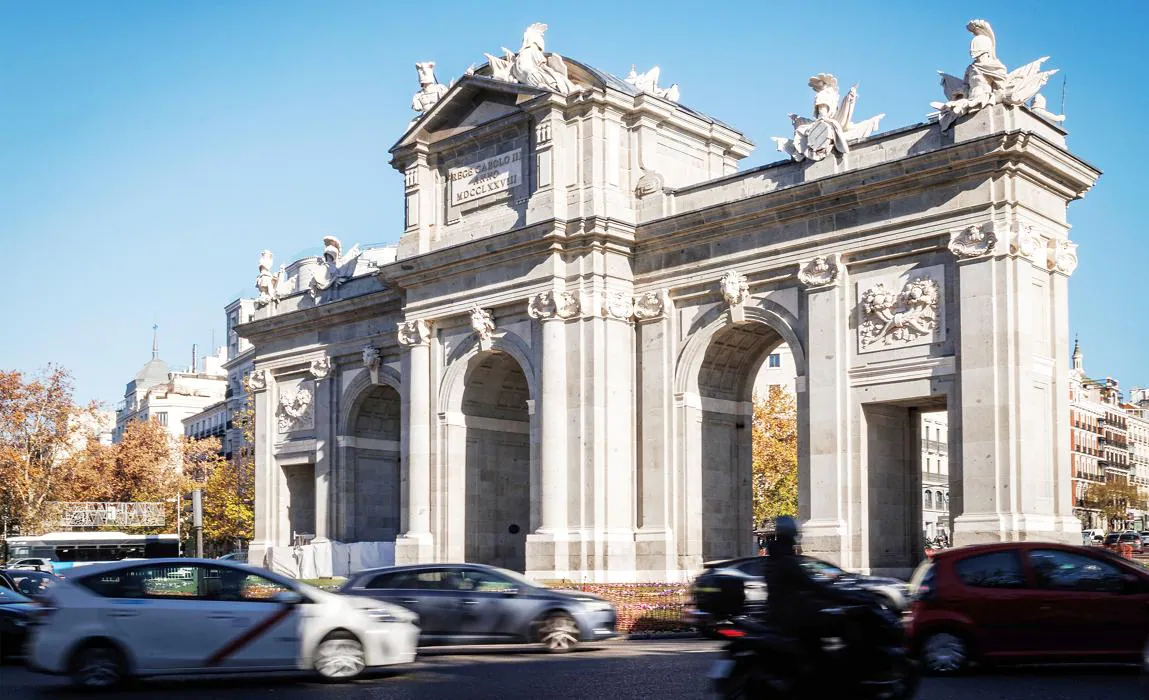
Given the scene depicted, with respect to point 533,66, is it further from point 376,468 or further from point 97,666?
point 97,666

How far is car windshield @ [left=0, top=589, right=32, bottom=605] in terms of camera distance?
23677mm

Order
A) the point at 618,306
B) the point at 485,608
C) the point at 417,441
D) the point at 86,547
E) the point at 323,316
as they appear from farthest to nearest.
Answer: the point at 86,547 → the point at 323,316 → the point at 417,441 → the point at 618,306 → the point at 485,608

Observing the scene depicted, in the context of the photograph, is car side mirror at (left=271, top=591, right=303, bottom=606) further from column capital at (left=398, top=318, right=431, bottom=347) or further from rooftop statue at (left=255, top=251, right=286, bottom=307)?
rooftop statue at (left=255, top=251, right=286, bottom=307)

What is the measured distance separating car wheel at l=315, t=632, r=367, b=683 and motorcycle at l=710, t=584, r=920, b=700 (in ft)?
22.9

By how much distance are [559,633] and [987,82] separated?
1697 centimetres

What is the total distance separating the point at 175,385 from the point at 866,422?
114 metres

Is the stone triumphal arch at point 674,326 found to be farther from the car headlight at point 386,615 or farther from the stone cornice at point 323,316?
the car headlight at point 386,615

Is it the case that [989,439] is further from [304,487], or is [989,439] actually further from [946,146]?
[304,487]

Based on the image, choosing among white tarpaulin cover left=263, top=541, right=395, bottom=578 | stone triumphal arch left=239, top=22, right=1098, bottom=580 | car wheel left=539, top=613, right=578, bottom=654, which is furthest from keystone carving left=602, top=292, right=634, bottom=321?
car wheel left=539, top=613, right=578, bottom=654

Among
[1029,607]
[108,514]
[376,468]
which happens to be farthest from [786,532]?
[108,514]

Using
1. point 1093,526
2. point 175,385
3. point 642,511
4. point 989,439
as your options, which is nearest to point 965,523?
point 989,439

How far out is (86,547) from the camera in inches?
2712

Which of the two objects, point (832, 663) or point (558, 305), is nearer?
point (832, 663)

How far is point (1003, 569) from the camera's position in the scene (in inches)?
690
